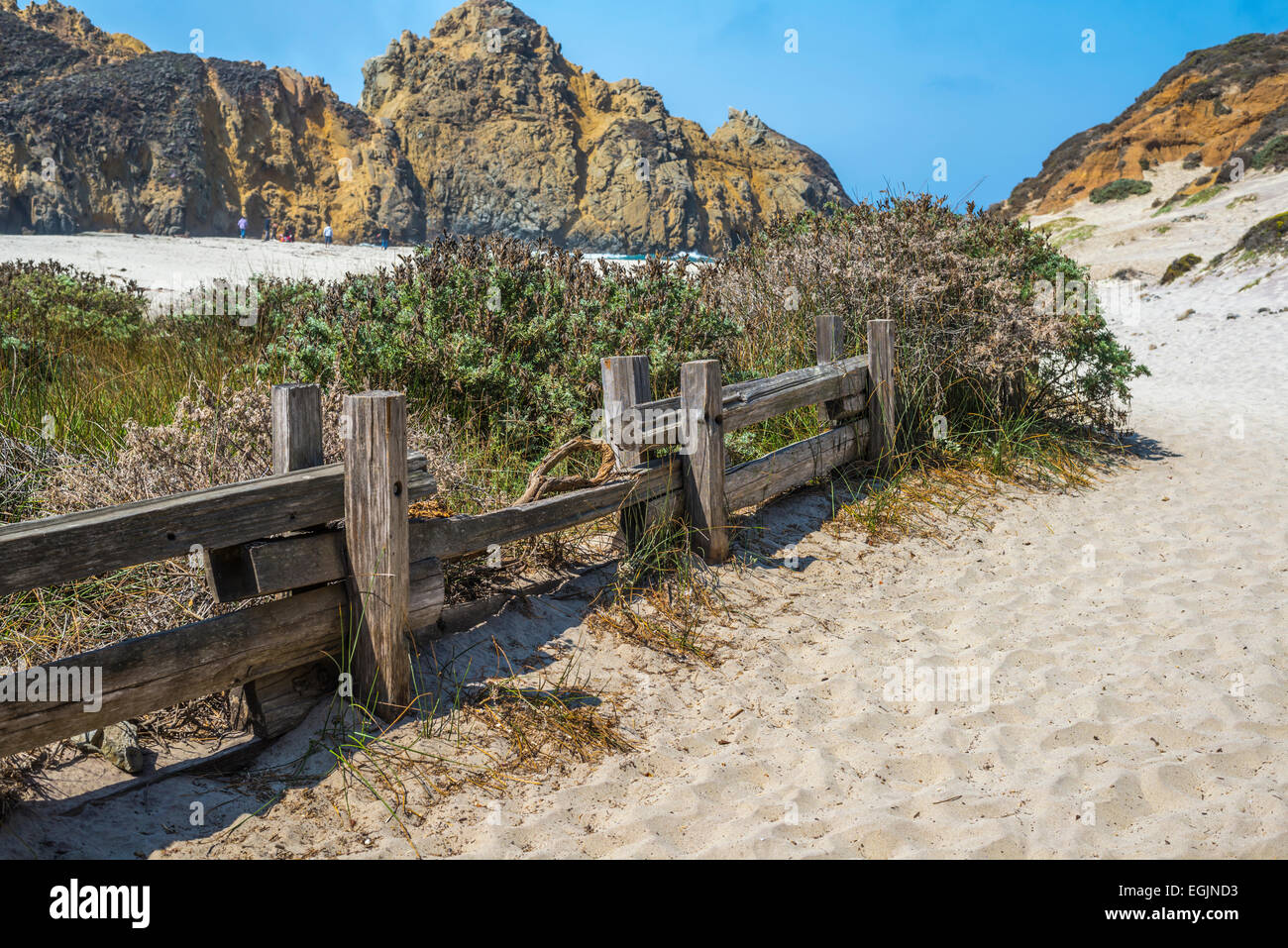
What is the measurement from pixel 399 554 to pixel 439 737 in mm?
751

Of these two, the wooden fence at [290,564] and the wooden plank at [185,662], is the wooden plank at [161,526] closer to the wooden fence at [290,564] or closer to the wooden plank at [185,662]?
the wooden fence at [290,564]

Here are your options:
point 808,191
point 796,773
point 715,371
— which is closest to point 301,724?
point 796,773

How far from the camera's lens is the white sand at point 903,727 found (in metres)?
2.73

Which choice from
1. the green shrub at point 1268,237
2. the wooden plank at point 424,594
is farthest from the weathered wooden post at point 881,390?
the green shrub at point 1268,237

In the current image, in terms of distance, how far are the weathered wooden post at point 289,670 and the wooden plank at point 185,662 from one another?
0.33 feet

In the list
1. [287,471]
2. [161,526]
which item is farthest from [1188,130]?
[161,526]

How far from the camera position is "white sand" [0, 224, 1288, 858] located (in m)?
2.73

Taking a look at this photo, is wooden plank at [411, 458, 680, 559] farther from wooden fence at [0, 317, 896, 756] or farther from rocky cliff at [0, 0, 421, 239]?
rocky cliff at [0, 0, 421, 239]

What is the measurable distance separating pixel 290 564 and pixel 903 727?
2593 millimetres

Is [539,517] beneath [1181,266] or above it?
beneath

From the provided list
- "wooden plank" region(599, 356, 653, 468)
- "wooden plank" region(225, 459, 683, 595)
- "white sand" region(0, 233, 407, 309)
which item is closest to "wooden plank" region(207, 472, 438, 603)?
"wooden plank" region(225, 459, 683, 595)

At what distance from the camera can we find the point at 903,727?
351 cm

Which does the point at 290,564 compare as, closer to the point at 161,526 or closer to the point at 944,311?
the point at 161,526

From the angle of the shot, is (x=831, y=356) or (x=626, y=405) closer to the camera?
(x=626, y=405)
